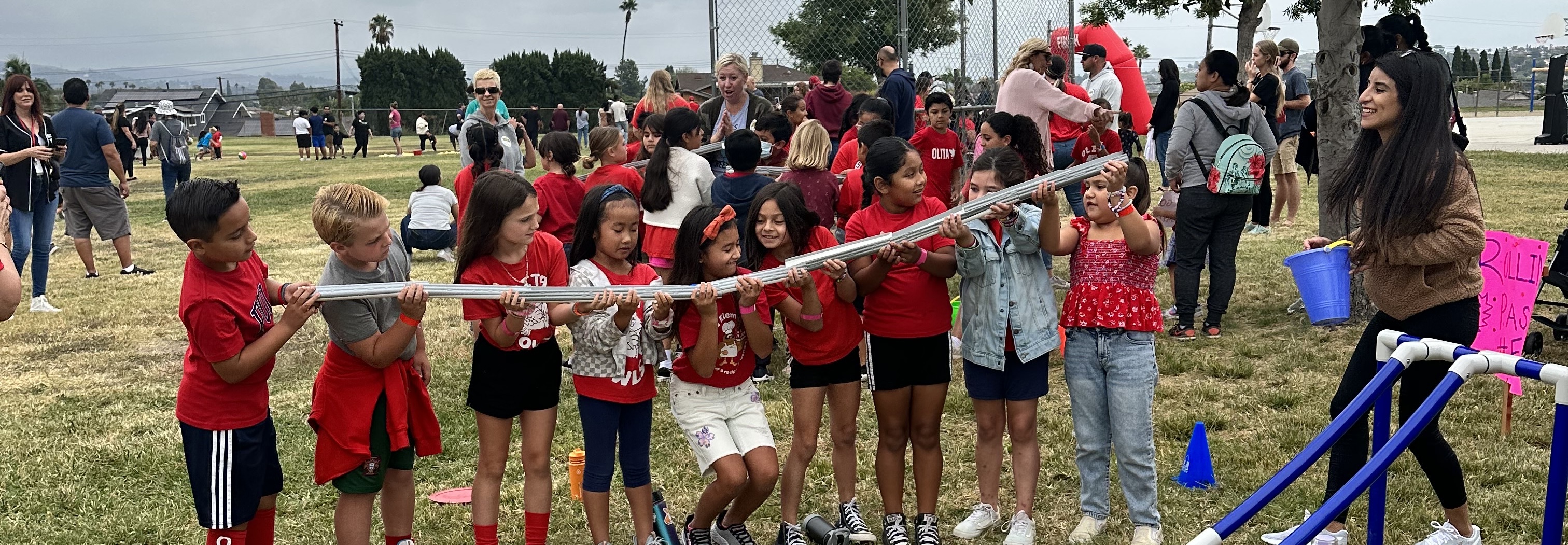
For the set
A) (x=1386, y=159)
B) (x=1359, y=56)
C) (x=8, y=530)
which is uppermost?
(x=1359, y=56)

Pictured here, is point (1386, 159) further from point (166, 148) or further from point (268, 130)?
point (268, 130)

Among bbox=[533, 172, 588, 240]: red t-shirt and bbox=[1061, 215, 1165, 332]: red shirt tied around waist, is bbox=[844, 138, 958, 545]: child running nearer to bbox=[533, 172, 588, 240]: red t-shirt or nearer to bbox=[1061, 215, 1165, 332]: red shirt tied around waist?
bbox=[1061, 215, 1165, 332]: red shirt tied around waist

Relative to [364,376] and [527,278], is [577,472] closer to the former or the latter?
[527,278]

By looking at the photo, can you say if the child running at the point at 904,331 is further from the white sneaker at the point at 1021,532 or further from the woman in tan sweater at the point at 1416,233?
the woman in tan sweater at the point at 1416,233

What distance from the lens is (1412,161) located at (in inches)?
150

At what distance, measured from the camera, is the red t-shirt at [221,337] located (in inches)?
133

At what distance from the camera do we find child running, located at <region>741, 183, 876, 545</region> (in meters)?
4.29

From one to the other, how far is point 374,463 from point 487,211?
0.94m

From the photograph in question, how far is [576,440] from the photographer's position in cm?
597

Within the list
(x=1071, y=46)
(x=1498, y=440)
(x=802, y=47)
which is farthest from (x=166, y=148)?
(x=1498, y=440)

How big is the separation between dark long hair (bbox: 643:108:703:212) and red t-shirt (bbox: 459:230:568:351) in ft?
7.54

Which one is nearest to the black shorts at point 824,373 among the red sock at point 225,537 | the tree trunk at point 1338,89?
the red sock at point 225,537

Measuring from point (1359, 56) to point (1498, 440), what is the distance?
3.38 m

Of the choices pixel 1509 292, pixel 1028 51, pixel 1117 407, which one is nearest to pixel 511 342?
pixel 1117 407
